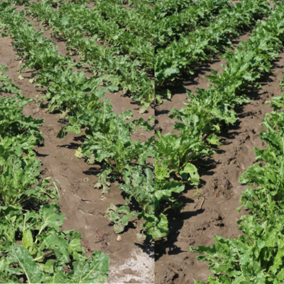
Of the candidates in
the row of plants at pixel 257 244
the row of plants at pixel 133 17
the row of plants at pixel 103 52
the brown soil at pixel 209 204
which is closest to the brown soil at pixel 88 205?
the brown soil at pixel 209 204

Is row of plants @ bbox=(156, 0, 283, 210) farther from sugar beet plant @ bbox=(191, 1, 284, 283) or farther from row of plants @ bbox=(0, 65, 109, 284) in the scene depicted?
row of plants @ bbox=(0, 65, 109, 284)

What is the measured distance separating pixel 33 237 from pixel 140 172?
141 centimetres

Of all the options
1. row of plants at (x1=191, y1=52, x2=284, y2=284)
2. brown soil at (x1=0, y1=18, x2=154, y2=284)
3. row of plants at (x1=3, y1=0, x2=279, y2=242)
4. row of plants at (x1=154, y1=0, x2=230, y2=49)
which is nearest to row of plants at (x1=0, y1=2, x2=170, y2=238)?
row of plants at (x1=3, y1=0, x2=279, y2=242)

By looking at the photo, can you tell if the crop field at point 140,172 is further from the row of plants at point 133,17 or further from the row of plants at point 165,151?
the row of plants at point 133,17

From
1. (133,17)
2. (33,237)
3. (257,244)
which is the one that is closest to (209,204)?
(257,244)

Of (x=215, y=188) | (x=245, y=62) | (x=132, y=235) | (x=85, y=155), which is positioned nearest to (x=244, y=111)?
(x=245, y=62)

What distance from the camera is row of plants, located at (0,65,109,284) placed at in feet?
10.2

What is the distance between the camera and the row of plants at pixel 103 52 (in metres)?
6.52

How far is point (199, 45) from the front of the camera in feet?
24.6

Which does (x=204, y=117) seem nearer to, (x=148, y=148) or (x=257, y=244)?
(x=148, y=148)

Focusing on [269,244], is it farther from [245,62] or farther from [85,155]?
[245,62]

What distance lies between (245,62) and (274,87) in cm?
119

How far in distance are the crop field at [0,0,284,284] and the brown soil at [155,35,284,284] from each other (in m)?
0.02

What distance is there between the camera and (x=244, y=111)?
6.46m
